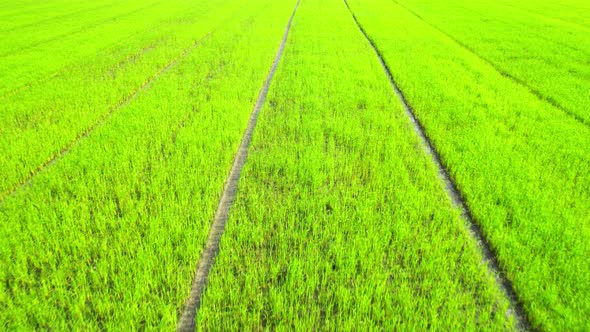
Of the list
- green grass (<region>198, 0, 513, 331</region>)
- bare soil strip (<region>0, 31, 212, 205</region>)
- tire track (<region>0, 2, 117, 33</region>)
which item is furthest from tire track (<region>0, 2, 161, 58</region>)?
green grass (<region>198, 0, 513, 331</region>)

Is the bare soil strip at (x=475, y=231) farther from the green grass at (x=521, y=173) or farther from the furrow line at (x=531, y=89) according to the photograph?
the furrow line at (x=531, y=89)

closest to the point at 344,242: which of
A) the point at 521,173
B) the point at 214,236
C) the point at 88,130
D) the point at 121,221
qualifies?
the point at 214,236

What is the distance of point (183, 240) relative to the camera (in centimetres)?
279

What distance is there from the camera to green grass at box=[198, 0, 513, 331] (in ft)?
7.04

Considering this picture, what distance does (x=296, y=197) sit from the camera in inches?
134

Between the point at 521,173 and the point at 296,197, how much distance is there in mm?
2655

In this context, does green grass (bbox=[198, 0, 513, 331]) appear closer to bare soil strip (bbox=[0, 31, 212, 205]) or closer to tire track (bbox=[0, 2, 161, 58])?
bare soil strip (bbox=[0, 31, 212, 205])

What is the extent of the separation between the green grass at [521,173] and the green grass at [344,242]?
289 millimetres

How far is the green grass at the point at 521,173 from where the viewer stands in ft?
7.72

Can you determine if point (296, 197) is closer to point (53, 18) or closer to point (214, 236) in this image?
point (214, 236)

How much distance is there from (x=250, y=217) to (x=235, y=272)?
2.29ft

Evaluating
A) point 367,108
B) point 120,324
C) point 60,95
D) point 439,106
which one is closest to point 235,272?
point 120,324

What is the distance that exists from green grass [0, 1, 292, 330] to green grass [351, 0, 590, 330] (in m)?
2.61

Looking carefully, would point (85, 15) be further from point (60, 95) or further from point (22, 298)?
point (22, 298)
